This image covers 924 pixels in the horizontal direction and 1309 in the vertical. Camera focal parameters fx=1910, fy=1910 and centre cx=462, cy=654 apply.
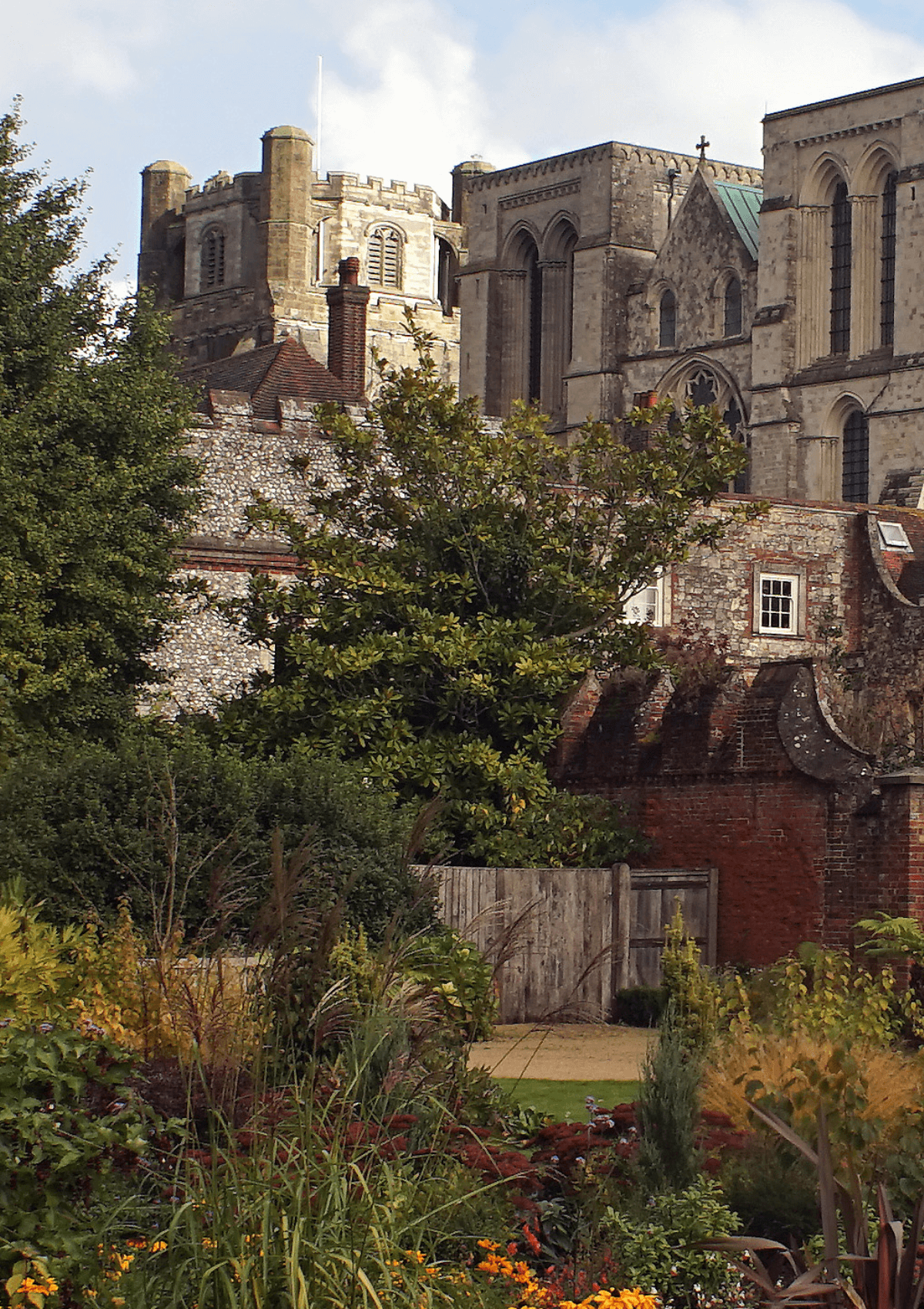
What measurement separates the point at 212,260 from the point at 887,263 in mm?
50949

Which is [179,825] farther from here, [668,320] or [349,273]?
[668,320]

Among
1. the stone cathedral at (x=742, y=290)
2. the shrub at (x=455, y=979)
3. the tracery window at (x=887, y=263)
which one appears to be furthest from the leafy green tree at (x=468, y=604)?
the tracery window at (x=887, y=263)

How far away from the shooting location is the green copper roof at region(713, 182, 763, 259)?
72688 millimetres

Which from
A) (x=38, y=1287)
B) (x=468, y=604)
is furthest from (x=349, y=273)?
(x=38, y=1287)

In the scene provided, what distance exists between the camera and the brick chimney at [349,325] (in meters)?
36.6

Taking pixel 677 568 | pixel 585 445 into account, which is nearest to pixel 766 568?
pixel 677 568

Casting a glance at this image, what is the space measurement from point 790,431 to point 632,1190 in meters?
60.0

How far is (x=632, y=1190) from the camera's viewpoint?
838 centimetres

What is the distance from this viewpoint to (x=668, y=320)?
74.4 meters

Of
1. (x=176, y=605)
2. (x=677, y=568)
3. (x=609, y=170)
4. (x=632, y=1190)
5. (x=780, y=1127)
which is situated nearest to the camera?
(x=780, y=1127)

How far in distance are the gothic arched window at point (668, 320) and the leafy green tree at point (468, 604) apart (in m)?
51.0

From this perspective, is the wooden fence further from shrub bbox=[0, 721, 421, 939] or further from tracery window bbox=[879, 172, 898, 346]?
tracery window bbox=[879, 172, 898, 346]

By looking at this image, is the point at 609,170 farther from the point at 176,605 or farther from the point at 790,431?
the point at 176,605

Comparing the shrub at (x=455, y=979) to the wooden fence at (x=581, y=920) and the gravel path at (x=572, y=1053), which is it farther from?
the wooden fence at (x=581, y=920)
